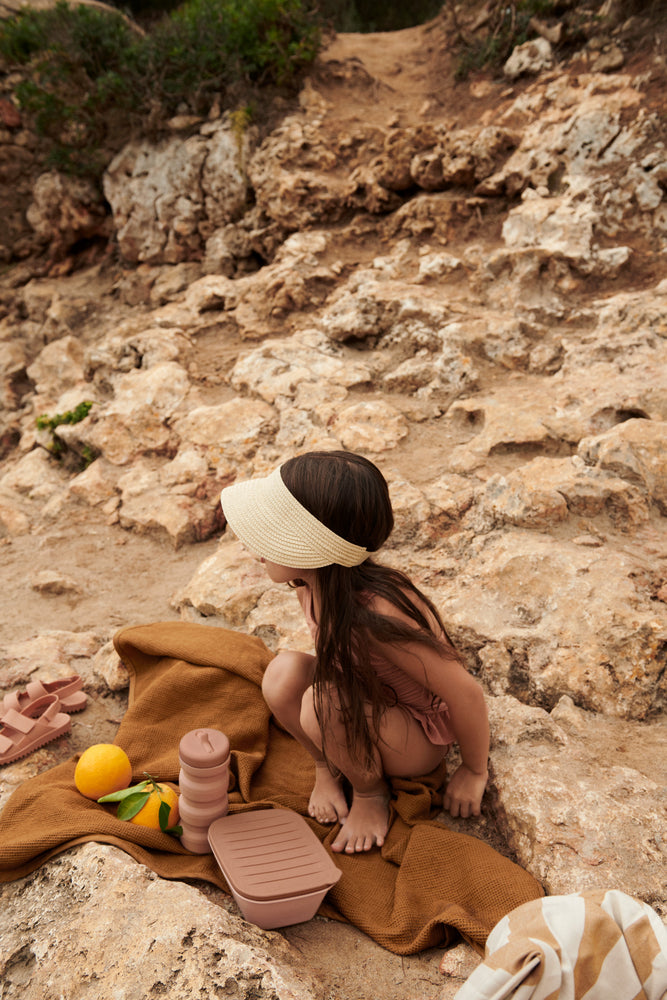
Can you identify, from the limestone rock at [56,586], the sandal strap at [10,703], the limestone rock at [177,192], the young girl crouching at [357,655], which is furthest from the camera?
the limestone rock at [177,192]

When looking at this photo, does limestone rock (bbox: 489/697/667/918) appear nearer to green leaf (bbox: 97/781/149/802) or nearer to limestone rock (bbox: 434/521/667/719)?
limestone rock (bbox: 434/521/667/719)

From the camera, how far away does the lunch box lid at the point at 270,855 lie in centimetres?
157

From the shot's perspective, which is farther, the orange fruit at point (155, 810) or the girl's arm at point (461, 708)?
the orange fruit at point (155, 810)

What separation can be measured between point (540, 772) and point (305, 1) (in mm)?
8981

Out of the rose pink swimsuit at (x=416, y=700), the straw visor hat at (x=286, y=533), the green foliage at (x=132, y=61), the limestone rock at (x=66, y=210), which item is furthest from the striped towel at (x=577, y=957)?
the limestone rock at (x=66, y=210)

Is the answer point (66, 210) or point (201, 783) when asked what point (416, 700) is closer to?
point (201, 783)

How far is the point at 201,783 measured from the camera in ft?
5.67

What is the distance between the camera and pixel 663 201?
4262mm

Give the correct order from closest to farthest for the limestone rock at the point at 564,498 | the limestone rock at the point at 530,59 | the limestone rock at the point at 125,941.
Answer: the limestone rock at the point at 125,941 < the limestone rock at the point at 564,498 < the limestone rock at the point at 530,59

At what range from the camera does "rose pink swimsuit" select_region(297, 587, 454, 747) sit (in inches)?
Answer: 72.8

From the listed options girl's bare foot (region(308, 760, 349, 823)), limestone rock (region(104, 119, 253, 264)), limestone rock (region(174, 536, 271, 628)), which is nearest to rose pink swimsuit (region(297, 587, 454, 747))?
girl's bare foot (region(308, 760, 349, 823))

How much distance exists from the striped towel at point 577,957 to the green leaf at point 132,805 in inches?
41.9

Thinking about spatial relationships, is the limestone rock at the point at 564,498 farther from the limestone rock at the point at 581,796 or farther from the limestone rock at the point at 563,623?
the limestone rock at the point at 581,796

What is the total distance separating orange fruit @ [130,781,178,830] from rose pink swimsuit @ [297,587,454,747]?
688 millimetres
